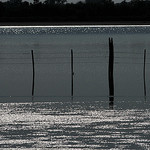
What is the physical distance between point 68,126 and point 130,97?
37.6 ft

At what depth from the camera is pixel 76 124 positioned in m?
34.2

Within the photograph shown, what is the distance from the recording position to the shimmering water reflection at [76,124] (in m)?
29.6

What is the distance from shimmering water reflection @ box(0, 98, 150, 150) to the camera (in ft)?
97.2

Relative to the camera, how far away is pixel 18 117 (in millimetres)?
36375

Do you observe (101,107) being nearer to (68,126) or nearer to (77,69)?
(68,126)

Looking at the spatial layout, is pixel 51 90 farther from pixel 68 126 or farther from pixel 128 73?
pixel 68 126

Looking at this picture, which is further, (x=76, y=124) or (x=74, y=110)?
(x=74, y=110)

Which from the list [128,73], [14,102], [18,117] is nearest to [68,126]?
[18,117]

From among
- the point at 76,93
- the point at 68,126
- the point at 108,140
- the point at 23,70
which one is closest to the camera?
the point at 108,140

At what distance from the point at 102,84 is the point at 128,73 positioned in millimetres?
8136

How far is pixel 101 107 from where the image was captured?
39.8 metres

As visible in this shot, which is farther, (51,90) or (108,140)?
(51,90)

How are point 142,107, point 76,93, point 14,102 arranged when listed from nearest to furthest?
point 142,107
point 14,102
point 76,93

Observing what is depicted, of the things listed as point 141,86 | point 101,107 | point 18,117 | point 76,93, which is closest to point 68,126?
point 18,117
